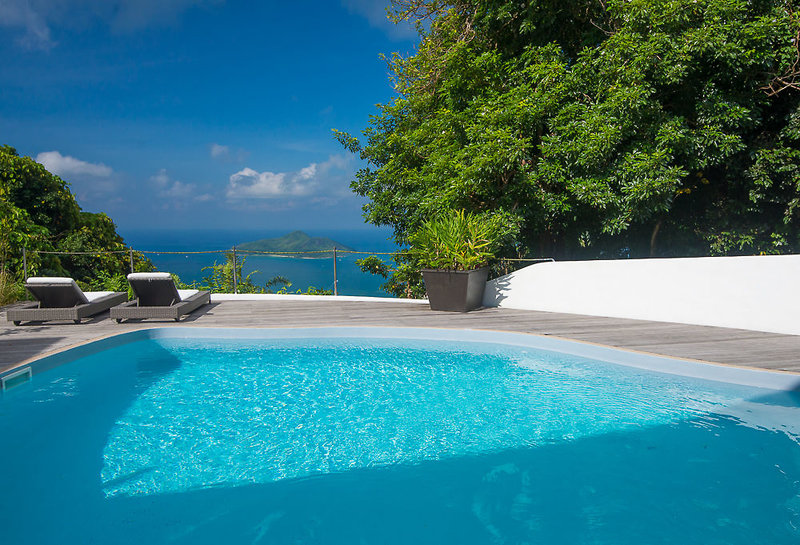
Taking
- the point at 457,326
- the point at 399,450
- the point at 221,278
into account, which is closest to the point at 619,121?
the point at 457,326

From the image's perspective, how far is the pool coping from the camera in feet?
12.8

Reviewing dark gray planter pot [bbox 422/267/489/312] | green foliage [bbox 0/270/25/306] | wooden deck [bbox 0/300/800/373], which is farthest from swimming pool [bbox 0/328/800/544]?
green foliage [bbox 0/270/25/306]

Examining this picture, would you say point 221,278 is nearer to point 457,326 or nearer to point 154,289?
point 154,289

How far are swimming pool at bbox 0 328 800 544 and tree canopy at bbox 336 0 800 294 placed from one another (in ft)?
13.9

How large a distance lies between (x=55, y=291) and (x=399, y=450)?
18.9 ft

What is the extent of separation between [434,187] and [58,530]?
8.18 meters

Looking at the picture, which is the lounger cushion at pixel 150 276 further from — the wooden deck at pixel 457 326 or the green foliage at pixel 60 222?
the green foliage at pixel 60 222

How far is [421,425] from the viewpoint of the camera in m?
3.58

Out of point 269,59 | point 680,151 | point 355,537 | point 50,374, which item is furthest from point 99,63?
point 355,537

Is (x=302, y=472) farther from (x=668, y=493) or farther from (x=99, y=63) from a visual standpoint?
(x=99, y=63)

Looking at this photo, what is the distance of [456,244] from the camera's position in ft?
22.8

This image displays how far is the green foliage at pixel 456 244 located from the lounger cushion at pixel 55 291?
5.01m

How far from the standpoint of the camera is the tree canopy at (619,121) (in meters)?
7.32

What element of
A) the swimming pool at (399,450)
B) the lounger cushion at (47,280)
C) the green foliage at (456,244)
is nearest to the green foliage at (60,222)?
the lounger cushion at (47,280)
